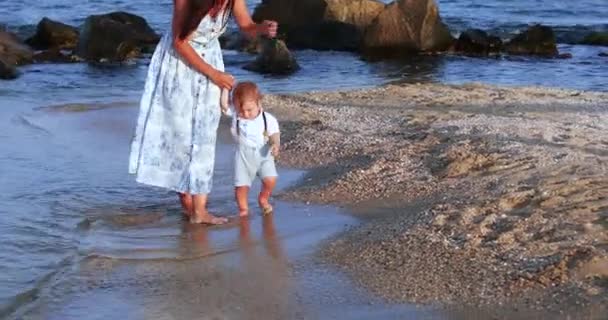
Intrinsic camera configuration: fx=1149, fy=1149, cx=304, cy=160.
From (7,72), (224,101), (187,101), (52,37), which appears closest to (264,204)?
(224,101)

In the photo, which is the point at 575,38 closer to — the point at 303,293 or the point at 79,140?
the point at 79,140

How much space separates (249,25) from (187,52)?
1.25 ft

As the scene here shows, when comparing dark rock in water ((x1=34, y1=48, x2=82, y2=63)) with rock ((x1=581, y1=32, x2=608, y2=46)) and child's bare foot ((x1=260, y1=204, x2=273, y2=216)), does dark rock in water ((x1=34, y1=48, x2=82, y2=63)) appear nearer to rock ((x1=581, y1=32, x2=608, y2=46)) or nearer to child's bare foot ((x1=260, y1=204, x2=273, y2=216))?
rock ((x1=581, y1=32, x2=608, y2=46))

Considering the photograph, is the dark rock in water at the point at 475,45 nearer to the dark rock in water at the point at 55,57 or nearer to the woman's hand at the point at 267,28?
the dark rock in water at the point at 55,57

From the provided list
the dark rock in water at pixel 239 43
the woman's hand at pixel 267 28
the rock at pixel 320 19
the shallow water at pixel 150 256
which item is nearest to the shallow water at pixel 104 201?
the shallow water at pixel 150 256

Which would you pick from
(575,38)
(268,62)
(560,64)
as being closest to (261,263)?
(268,62)

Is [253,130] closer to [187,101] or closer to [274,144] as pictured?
[274,144]

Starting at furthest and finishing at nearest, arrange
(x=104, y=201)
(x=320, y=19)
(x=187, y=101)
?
1. (x=320, y=19)
2. (x=104, y=201)
3. (x=187, y=101)

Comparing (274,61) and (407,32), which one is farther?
(407,32)

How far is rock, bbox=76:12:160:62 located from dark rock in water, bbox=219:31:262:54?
1.32 m

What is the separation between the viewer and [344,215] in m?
6.74

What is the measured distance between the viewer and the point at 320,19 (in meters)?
21.3

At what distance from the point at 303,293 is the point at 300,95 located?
7.93m

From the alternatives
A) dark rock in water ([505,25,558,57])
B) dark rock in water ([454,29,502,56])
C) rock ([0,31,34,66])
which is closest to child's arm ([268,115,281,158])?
rock ([0,31,34,66])
